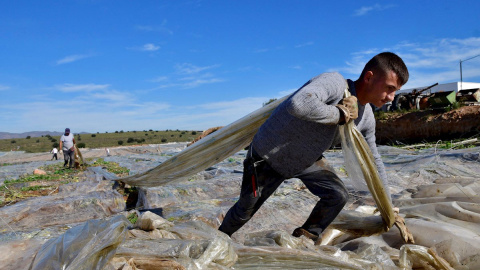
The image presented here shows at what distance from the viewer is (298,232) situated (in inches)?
107

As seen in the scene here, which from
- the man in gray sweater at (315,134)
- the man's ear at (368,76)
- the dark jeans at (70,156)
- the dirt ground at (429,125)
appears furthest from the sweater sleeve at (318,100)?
the dirt ground at (429,125)

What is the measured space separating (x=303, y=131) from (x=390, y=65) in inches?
25.3

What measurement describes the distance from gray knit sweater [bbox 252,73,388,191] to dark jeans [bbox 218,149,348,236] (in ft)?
0.29

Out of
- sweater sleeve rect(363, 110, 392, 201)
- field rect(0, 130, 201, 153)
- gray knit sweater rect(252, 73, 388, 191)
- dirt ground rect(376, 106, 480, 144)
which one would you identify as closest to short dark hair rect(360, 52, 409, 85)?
gray knit sweater rect(252, 73, 388, 191)

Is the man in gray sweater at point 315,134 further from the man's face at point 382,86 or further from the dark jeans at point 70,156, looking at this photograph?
the dark jeans at point 70,156

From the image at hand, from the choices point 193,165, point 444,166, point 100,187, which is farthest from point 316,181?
point 100,187

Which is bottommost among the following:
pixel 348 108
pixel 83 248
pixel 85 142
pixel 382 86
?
pixel 83 248

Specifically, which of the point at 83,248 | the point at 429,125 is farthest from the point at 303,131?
the point at 429,125

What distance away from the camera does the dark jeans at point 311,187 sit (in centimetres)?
259

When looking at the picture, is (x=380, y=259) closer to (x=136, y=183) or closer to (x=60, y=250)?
(x=60, y=250)

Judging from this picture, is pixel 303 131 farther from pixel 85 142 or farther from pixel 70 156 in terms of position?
pixel 85 142

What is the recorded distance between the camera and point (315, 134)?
2.43m

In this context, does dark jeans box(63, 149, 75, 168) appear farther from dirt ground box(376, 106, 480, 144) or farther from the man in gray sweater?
dirt ground box(376, 106, 480, 144)

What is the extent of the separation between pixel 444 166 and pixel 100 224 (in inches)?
192
